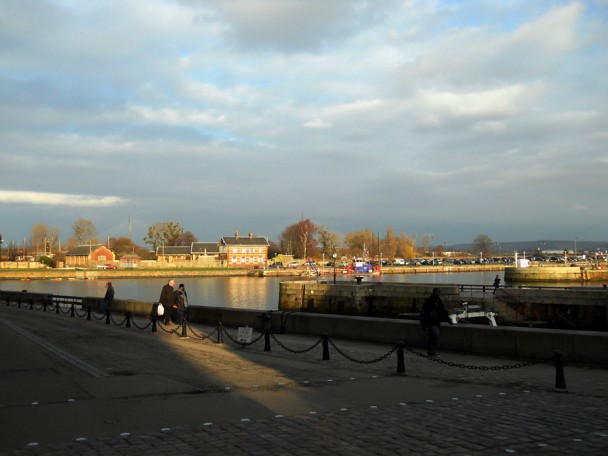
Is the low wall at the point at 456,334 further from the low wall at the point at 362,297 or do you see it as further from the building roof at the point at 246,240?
the building roof at the point at 246,240

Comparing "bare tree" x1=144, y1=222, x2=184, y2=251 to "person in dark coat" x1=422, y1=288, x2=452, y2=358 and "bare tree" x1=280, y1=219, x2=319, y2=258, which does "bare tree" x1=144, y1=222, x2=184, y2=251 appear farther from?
"person in dark coat" x1=422, y1=288, x2=452, y2=358

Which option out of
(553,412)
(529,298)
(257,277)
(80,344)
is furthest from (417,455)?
(257,277)

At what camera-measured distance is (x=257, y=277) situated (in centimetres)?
13662

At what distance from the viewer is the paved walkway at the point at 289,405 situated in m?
7.73

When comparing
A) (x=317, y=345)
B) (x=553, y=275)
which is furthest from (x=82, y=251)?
(x=317, y=345)

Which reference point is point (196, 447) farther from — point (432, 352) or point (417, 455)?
point (432, 352)

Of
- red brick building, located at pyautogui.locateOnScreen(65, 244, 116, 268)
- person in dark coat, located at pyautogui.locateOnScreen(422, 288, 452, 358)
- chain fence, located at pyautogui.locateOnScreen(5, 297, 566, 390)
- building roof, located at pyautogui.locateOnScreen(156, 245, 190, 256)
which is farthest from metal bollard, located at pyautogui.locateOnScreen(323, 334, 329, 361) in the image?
building roof, located at pyautogui.locateOnScreen(156, 245, 190, 256)

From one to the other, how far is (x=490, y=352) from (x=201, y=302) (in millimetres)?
55452

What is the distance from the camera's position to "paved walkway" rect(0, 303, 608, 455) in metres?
7.73

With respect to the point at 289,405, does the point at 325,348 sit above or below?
above

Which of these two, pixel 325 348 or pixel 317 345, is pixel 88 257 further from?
pixel 325 348

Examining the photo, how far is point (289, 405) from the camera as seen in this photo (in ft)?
33.3

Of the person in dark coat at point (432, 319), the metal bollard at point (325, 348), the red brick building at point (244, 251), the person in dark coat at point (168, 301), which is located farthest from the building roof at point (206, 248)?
the person in dark coat at point (432, 319)

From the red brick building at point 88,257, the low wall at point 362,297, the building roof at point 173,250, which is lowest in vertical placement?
the low wall at point 362,297
